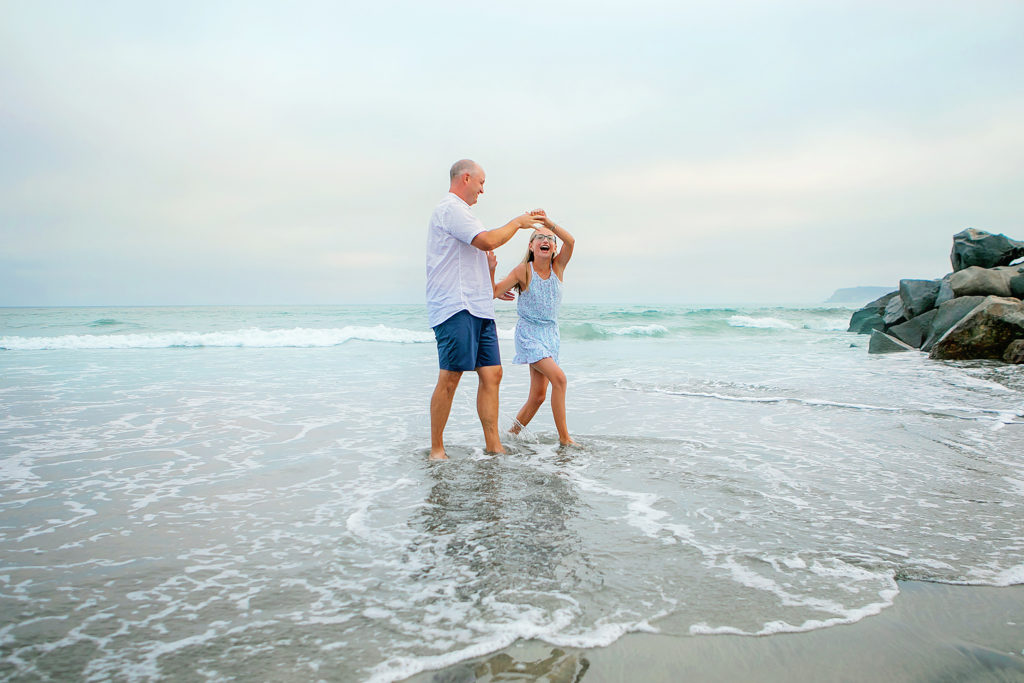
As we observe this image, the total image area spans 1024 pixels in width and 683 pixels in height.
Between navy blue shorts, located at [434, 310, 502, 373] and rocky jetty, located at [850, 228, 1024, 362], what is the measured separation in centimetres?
1100

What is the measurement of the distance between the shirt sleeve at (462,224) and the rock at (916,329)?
14.7 meters

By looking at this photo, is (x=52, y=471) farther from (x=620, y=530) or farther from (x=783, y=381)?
(x=783, y=381)

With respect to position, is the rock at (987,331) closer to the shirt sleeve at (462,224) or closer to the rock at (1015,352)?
the rock at (1015,352)

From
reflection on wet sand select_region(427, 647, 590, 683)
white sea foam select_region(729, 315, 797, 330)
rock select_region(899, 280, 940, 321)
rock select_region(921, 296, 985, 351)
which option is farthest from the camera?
white sea foam select_region(729, 315, 797, 330)

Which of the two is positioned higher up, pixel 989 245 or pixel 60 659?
pixel 989 245

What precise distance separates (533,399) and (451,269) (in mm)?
1653

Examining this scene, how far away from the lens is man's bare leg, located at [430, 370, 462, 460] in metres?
5.01

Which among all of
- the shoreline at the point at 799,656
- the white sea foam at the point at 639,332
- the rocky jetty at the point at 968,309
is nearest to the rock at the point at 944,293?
the rocky jetty at the point at 968,309

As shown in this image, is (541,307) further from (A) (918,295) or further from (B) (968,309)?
(A) (918,295)

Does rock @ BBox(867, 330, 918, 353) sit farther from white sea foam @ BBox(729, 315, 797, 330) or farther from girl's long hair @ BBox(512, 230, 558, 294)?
white sea foam @ BBox(729, 315, 797, 330)

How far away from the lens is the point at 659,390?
30.5ft

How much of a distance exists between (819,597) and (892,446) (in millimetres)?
3609

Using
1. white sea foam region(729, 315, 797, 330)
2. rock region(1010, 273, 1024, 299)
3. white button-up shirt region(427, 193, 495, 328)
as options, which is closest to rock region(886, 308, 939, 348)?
rock region(1010, 273, 1024, 299)

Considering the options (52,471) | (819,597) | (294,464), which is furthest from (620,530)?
(52,471)
